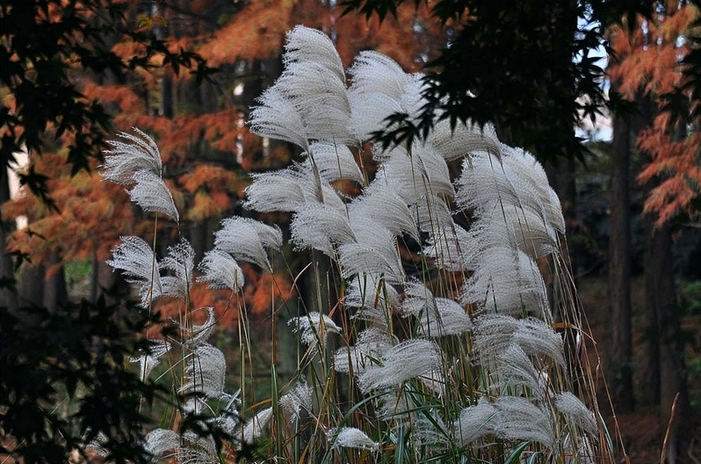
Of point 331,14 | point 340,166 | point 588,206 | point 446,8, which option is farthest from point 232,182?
point 588,206

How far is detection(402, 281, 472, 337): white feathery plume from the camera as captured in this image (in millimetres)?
3326

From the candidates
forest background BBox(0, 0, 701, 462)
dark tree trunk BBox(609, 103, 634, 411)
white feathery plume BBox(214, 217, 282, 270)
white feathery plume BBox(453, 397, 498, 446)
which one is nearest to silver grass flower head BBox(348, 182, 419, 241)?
white feathery plume BBox(214, 217, 282, 270)

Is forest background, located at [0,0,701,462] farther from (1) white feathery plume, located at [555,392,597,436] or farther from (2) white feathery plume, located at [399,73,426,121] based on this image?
(1) white feathery plume, located at [555,392,597,436]

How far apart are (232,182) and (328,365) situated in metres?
4.93

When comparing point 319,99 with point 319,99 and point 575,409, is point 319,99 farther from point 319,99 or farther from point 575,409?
point 575,409

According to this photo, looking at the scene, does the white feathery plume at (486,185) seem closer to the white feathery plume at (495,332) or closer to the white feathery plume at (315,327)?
the white feathery plume at (495,332)

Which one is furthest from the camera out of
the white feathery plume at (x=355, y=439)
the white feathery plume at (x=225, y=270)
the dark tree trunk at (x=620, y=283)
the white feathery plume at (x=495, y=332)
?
the dark tree trunk at (x=620, y=283)

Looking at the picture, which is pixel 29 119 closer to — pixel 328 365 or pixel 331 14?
pixel 328 365

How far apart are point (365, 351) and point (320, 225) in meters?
0.57

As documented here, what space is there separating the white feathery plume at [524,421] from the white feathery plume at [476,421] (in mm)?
40

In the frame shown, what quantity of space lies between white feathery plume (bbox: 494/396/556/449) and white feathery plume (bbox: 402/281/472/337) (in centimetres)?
35

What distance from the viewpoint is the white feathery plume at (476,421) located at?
10.1 ft

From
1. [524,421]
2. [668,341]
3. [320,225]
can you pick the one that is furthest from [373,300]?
[668,341]

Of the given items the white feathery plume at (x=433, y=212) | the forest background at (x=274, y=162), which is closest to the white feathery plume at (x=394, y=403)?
the white feathery plume at (x=433, y=212)
